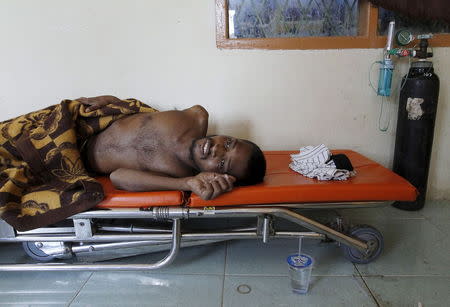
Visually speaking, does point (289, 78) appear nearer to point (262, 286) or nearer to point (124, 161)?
point (124, 161)

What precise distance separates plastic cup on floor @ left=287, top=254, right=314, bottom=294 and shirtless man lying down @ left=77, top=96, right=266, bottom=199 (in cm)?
40

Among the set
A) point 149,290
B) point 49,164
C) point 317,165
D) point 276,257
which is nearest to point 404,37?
point 317,165

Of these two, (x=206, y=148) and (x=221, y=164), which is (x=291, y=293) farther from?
(x=206, y=148)

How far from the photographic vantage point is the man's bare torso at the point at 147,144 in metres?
1.64

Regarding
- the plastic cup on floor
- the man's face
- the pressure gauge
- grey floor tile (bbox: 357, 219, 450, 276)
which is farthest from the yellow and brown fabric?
the pressure gauge

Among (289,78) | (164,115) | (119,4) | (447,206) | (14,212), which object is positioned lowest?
(447,206)

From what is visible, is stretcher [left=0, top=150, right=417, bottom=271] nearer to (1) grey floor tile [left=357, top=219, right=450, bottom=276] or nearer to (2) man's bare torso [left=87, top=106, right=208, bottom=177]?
(1) grey floor tile [left=357, top=219, right=450, bottom=276]

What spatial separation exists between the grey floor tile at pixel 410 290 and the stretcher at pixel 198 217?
148 mm

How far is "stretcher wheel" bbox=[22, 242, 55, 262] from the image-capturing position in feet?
4.98

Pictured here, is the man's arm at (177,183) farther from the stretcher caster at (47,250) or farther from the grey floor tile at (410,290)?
the grey floor tile at (410,290)

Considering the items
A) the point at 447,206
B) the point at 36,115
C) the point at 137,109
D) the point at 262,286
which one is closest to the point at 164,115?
the point at 137,109

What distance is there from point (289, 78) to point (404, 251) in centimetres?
127

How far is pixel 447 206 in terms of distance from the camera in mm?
2219

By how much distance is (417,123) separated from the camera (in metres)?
1.98
